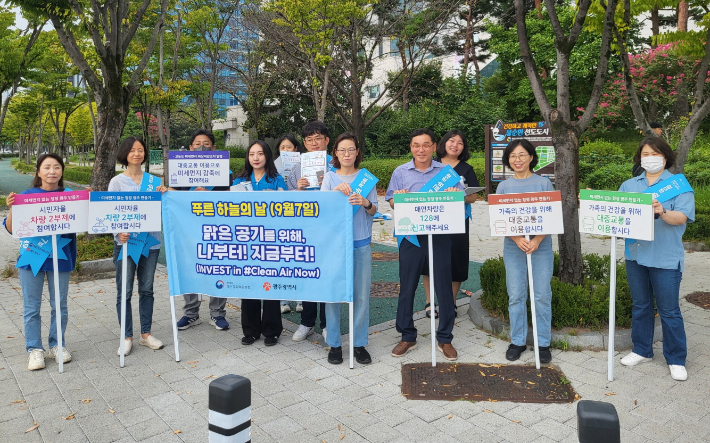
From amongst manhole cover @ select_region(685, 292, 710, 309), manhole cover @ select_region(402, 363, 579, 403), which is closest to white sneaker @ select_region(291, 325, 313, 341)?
manhole cover @ select_region(402, 363, 579, 403)

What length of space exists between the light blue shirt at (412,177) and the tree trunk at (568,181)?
3.85ft

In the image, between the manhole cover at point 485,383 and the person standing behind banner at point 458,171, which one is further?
the person standing behind banner at point 458,171

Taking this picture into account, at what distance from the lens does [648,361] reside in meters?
4.55

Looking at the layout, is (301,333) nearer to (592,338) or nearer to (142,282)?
(142,282)

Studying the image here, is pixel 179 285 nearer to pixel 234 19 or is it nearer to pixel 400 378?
pixel 400 378

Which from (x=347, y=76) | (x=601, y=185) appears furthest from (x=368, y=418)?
(x=347, y=76)

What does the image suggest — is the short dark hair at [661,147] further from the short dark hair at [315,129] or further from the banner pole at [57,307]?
the banner pole at [57,307]

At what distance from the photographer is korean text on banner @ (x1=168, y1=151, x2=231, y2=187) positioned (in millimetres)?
5484

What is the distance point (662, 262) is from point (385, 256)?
5.76 meters

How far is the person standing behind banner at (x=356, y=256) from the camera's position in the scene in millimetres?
4664

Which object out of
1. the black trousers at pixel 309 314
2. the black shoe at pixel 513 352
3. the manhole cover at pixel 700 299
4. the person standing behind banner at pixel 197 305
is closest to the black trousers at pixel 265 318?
the black trousers at pixel 309 314

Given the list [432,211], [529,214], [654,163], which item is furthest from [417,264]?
[654,163]

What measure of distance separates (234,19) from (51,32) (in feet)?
22.2

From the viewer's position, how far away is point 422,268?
15.9 feet
